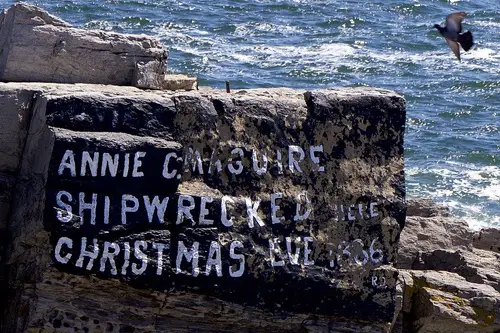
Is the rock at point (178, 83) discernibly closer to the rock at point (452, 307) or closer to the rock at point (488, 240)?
the rock at point (452, 307)

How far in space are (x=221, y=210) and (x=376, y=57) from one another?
14.4 m

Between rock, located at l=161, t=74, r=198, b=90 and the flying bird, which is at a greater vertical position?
the flying bird

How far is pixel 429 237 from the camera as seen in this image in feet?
31.6

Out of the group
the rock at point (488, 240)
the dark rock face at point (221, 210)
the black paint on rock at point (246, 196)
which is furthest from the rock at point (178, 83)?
the rock at point (488, 240)

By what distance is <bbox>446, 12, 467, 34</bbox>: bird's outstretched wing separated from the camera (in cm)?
893

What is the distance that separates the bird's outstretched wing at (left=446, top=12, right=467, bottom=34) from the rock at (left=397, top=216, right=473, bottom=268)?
174 centimetres

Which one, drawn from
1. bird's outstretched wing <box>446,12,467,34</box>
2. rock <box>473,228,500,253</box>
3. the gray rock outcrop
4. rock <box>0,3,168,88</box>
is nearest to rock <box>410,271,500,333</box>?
the gray rock outcrop

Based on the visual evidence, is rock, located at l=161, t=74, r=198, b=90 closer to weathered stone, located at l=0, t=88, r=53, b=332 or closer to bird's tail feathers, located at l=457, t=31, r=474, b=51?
weathered stone, located at l=0, t=88, r=53, b=332

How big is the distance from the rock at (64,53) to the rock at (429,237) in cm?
260

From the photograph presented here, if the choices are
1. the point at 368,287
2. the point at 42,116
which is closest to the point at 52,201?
the point at 42,116

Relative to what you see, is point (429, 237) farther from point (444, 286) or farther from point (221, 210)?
point (221, 210)

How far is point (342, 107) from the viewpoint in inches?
291

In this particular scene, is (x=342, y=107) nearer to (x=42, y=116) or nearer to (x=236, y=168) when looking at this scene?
(x=236, y=168)

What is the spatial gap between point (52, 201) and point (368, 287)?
2102 millimetres
